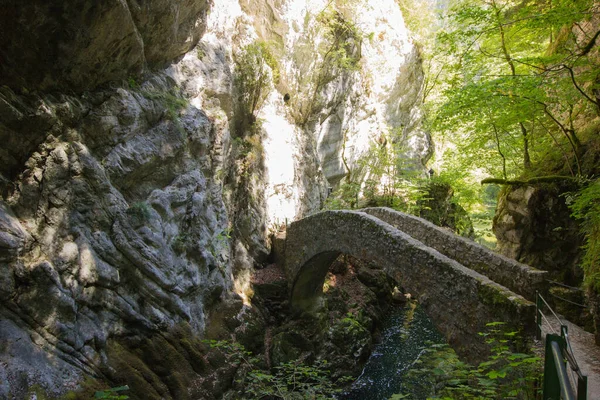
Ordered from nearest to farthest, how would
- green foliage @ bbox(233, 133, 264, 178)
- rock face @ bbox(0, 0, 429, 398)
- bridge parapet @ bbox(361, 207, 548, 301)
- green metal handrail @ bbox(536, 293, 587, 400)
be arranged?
green metal handrail @ bbox(536, 293, 587, 400), rock face @ bbox(0, 0, 429, 398), bridge parapet @ bbox(361, 207, 548, 301), green foliage @ bbox(233, 133, 264, 178)

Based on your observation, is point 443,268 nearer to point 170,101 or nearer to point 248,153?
point 170,101

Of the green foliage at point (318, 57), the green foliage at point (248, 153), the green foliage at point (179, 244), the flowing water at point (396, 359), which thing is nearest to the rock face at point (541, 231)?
the flowing water at point (396, 359)

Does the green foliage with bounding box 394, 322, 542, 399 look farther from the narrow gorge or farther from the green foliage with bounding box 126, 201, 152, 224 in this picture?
the green foliage with bounding box 126, 201, 152, 224

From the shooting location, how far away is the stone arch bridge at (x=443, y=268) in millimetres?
5363

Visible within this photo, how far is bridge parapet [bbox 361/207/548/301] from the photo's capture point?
5965mm

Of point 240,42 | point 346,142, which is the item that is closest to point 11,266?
point 240,42

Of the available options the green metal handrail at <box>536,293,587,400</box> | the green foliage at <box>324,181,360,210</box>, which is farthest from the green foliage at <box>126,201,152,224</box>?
the green foliage at <box>324,181,360,210</box>

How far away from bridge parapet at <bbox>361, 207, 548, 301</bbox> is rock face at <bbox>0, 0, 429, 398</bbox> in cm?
574

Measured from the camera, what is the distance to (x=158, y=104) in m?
8.56

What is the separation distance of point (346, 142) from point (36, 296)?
1607cm

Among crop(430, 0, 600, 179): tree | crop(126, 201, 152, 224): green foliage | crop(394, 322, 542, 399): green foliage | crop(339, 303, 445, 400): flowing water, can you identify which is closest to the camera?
crop(394, 322, 542, 399): green foliage

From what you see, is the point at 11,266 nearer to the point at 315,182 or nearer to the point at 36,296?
the point at 36,296

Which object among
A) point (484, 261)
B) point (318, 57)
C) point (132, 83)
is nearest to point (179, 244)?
point (132, 83)

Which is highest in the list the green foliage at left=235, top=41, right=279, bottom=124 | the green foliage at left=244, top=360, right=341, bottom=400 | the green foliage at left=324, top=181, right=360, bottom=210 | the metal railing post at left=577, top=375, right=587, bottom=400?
the green foliage at left=235, top=41, right=279, bottom=124
